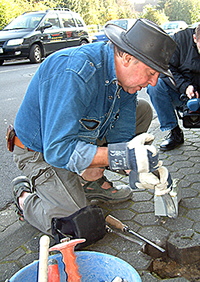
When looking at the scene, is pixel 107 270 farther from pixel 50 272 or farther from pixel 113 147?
pixel 113 147

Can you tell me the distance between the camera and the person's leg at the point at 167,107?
11.0ft

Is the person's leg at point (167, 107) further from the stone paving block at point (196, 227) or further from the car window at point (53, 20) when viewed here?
the car window at point (53, 20)

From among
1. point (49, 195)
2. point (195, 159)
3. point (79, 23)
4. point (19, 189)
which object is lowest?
point (195, 159)

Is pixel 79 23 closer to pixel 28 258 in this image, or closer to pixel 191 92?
pixel 191 92

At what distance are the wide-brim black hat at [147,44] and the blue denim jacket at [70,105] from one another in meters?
0.17

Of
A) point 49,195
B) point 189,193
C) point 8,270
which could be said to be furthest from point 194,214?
point 8,270

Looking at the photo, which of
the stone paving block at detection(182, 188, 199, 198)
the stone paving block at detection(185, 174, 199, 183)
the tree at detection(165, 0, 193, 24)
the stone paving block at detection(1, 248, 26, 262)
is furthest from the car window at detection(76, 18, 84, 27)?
the tree at detection(165, 0, 193, 24)

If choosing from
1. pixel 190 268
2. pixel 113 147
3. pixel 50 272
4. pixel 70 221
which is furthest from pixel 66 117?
pixel 190 268

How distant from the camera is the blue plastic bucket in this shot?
1.42 meters

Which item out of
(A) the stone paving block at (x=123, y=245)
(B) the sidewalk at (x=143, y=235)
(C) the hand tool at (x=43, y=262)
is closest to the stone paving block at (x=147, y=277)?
(B) the sidewalk at (x=143, y=235)

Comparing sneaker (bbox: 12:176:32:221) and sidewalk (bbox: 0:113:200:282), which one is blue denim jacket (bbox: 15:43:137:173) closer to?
sneaker (bbox: 12:176:32:221)

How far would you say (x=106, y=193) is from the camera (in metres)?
2.46

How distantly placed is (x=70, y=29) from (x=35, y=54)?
233 cm

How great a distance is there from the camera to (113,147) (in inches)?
68.9
